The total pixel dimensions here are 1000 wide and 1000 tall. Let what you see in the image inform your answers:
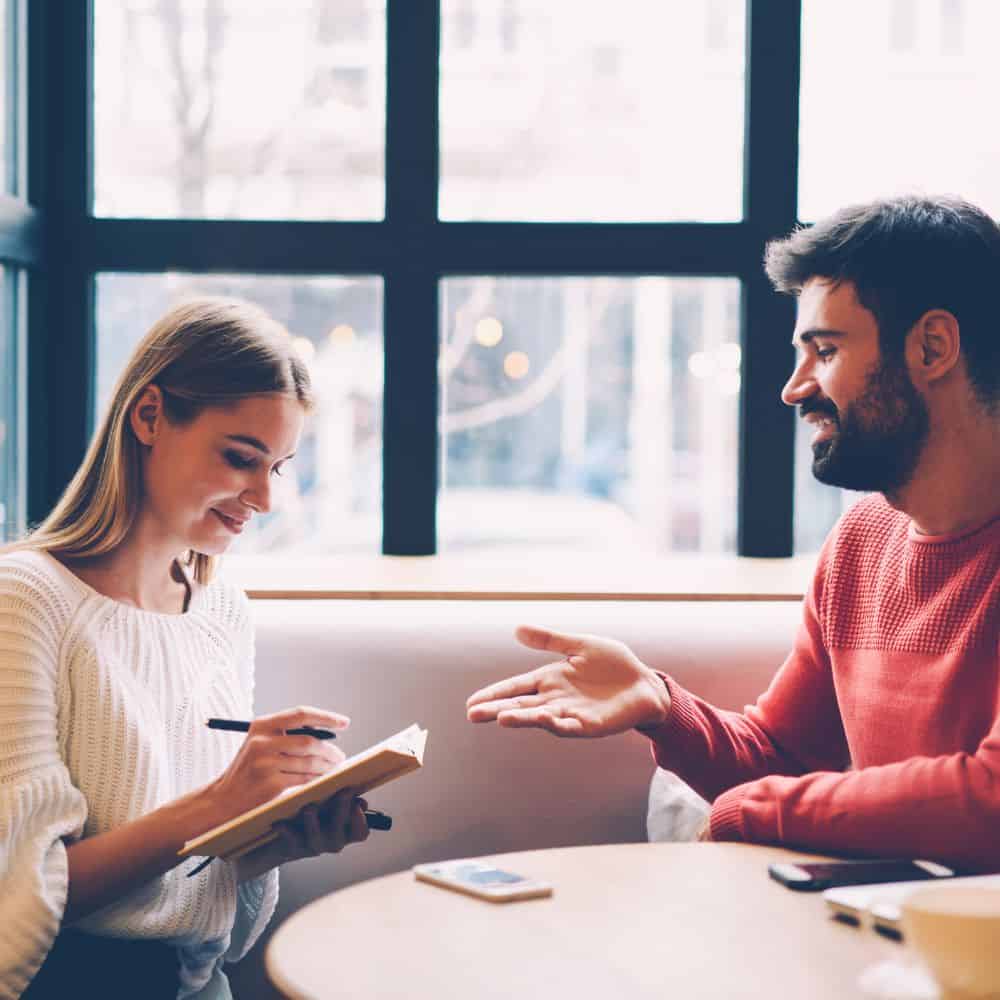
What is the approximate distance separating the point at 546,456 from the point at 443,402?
0.25m

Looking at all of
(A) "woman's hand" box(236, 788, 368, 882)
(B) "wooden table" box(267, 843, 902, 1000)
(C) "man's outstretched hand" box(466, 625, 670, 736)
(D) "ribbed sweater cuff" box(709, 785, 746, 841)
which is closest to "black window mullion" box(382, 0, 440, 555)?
(C) "man's outstretched hand" box(466, 625, 670, 736)

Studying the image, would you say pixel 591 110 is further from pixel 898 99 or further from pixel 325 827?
pixel 325 827

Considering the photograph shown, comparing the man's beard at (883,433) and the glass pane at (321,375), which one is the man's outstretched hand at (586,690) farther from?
the glass pane at (321,375)

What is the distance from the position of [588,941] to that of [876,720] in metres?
0.67

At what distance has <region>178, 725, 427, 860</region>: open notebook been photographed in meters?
1.30

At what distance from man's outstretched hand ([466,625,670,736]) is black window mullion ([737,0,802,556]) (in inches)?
42.2

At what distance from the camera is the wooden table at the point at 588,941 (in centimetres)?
98

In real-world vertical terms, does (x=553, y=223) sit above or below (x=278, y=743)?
above

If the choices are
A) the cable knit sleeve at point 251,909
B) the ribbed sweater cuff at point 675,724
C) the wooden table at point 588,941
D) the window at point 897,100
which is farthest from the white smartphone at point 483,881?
the window at point 897,100

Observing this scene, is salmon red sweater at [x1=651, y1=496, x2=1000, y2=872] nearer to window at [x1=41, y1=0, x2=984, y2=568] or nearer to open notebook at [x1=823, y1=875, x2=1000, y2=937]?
open notebook at [x1=823, y1=875, x2=1000, y2=937]

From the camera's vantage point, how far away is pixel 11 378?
2.52 metres

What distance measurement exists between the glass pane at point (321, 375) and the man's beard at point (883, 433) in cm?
120

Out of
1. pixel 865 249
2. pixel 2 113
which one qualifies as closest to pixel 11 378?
pixel 2 113

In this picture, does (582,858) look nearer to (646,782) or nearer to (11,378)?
(646,782)
